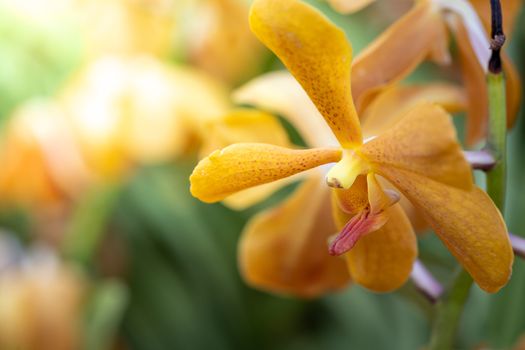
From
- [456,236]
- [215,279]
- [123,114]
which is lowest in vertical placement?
[215,279]

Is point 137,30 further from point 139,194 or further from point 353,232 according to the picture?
point 353,232

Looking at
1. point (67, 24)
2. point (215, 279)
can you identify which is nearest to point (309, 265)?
point (215, 279)

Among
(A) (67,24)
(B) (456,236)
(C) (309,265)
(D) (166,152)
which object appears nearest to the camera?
(B) (456,236)

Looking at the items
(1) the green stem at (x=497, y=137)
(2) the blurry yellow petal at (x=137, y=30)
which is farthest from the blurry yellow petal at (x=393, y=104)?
(2) the blurry yellow petal at (x=137, y=30)

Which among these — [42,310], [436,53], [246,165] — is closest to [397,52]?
[436,53]

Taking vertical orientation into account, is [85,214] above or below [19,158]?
below

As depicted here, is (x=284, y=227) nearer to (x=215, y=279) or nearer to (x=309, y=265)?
(x=309, y=265)
